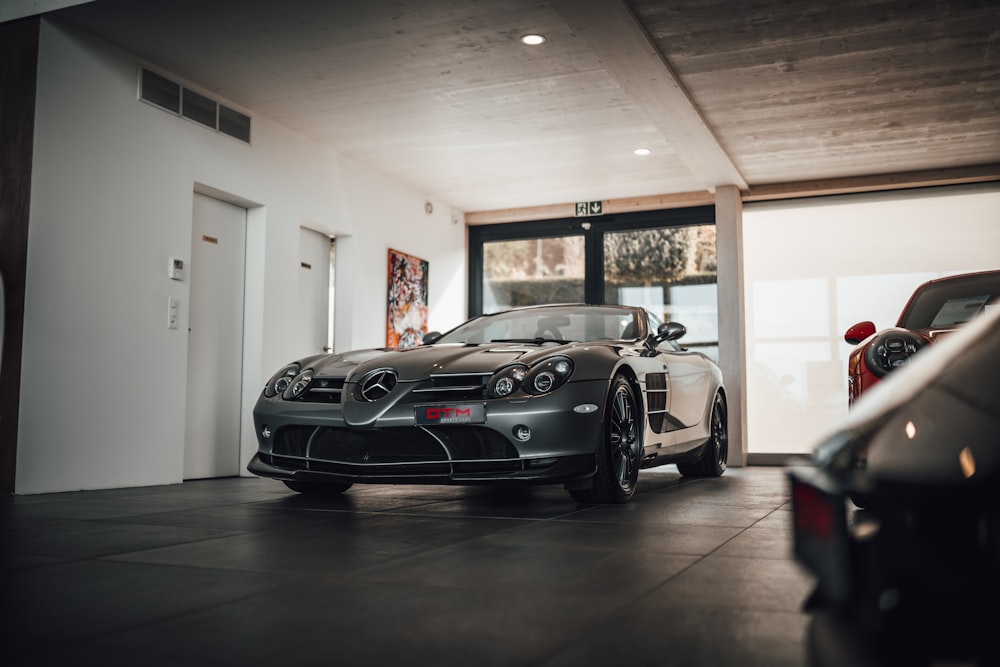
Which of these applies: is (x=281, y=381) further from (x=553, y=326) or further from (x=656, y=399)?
(x=656, y=399)

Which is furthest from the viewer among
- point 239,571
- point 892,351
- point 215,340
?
point 215,340

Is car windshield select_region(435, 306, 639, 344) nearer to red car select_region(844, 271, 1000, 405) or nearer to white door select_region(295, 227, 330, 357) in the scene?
red car select_region(844, 271, 1000, 405)

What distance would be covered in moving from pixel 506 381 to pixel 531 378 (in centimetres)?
12

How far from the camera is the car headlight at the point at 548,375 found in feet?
13.6

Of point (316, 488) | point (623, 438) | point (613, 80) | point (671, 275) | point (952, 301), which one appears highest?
point (613, 80)

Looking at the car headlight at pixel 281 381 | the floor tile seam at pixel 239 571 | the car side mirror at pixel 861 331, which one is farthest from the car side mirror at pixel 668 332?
the floor tile seam at pixel 239 571

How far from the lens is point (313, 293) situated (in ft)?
30.3

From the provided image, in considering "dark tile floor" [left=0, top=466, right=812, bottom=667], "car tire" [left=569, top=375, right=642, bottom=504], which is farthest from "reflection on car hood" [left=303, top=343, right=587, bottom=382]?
"dark tile floor" [left=0, top=466, right=812, bottom=667]

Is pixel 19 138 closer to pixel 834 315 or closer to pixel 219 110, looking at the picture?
pixel 219 110

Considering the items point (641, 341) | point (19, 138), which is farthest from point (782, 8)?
point (19, 138)

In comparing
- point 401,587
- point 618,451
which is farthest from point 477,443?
point 401,587

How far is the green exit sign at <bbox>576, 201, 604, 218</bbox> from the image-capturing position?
11.7 m

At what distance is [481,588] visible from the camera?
2.32 m

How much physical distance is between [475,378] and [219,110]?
464 cm
